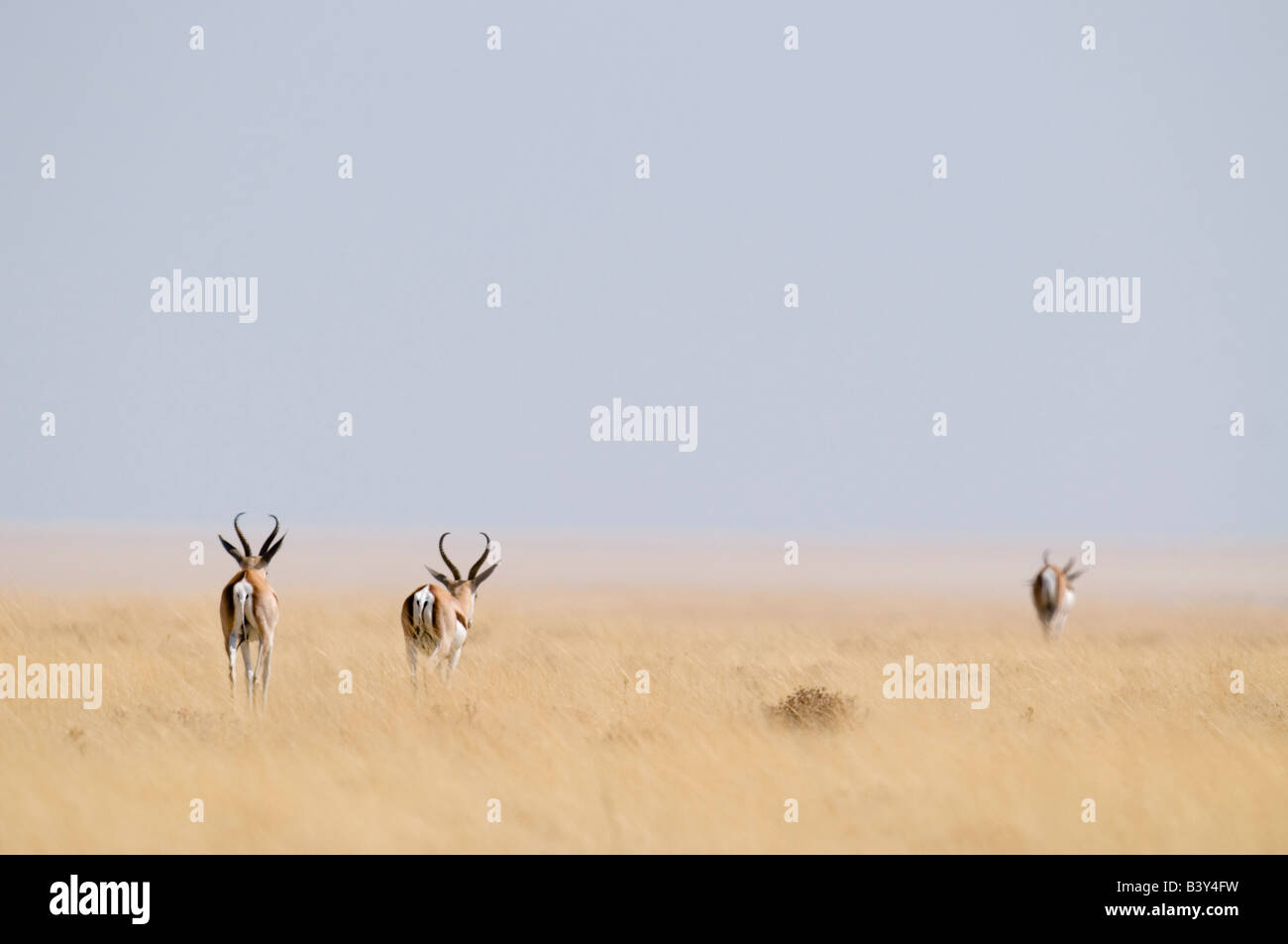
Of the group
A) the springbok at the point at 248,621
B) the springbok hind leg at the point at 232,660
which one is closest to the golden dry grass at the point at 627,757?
the springbok hind leg at the point at 232,660

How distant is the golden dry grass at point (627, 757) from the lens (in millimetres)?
8969

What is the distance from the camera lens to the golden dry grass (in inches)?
353

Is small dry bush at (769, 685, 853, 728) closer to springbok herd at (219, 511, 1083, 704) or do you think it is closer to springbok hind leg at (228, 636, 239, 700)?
springbok herd at (219, 511, 1083, 704)

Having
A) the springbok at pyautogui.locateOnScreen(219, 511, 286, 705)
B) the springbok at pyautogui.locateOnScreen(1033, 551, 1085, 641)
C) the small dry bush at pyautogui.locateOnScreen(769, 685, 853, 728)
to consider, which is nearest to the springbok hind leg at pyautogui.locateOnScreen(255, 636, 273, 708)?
the springbok at pyautogui.locateOnScreen(219, 511, 286, 705)

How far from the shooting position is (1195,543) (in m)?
139

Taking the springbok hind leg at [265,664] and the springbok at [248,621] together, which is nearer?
the springbok hind leg at [265,664]

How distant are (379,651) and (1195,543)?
5351 inches

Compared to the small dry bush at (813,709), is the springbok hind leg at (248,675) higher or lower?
higher

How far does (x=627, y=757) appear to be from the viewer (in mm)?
10891

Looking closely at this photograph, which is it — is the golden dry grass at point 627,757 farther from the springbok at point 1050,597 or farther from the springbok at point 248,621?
the springbok at point 1050,597

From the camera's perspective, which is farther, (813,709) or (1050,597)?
(1050,597)

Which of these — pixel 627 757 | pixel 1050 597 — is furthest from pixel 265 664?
pixel 1050 597

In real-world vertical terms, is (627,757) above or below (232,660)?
below

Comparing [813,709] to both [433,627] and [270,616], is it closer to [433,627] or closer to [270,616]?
[433,627]
